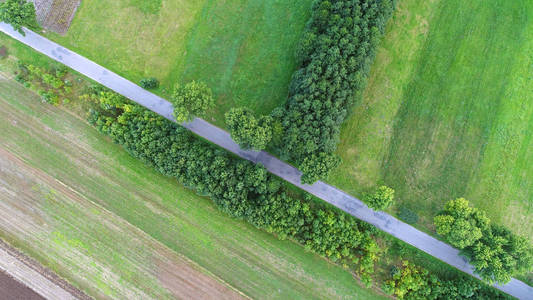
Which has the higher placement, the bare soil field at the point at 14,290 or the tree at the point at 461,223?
the tree at the point at 461,223

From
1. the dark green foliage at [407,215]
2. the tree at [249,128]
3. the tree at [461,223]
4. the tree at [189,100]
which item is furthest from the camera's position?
the dark green foliage at [407,215]

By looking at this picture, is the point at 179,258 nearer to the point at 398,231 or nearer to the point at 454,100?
the point at 398,231

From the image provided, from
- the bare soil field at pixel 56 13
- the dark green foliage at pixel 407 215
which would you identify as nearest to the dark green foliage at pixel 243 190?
the dark green foliage at pixel 407 215

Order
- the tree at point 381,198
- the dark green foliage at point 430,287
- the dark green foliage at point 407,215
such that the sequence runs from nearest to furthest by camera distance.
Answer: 1. the tree at point 381,198
2. the dark green foliage at point 430,287
3. the dark green foliage at point 407,215

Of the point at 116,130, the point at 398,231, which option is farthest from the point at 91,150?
the point at 398,231

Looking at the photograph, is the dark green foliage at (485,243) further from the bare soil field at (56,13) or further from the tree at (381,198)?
the bare soil field at (56,13)
